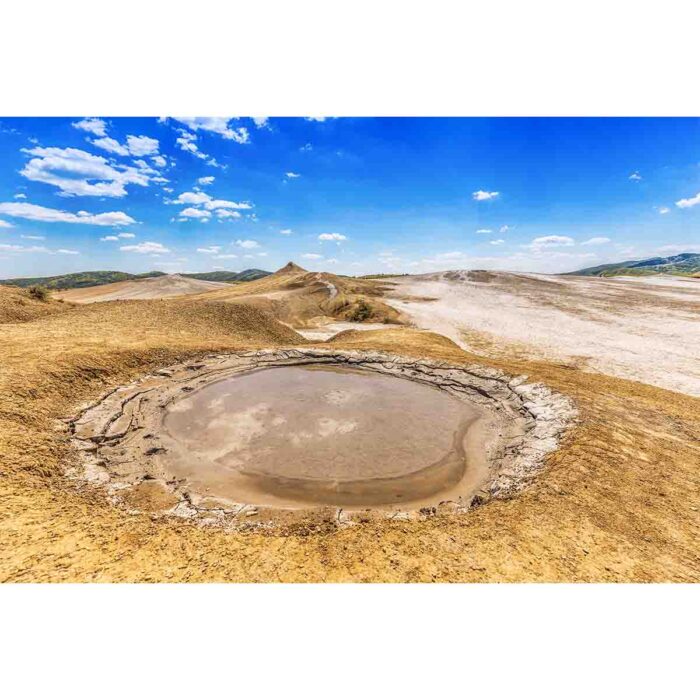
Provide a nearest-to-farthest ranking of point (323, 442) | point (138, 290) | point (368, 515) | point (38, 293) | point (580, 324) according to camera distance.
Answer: point (368, 515), point (323, 442), point (38, 293), point (580, 324), point (138, 290)

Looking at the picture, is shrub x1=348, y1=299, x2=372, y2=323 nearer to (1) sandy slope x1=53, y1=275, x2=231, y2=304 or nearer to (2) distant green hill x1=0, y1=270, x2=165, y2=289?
(1) sandy slope x1=53, y1=275, x2=231, y2=304

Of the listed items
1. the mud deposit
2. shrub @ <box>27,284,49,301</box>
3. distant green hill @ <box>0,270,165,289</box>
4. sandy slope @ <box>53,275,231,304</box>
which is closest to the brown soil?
shrub @ <box>27,284,49,301</box>

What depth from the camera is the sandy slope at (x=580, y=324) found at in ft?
67.4

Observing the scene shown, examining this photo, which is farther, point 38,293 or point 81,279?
point 81,279

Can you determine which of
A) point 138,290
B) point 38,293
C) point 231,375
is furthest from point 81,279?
point 231,375

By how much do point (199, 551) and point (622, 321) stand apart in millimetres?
39801

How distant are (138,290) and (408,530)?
75.1m

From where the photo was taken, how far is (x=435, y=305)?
4634 cm

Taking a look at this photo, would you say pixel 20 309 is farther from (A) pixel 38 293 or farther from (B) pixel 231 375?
(B) pixel 231 375

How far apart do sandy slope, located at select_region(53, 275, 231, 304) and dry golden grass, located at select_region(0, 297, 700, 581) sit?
181 ft

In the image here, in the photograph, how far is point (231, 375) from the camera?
15180 millimetres

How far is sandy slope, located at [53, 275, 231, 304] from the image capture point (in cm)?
5890

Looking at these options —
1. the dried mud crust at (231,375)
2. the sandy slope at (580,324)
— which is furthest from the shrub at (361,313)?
the dried mud crust at (231,375)

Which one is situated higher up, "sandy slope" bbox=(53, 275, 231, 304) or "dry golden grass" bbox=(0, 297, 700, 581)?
"sandy slope" bbox=(53, 275, 231, 304)
